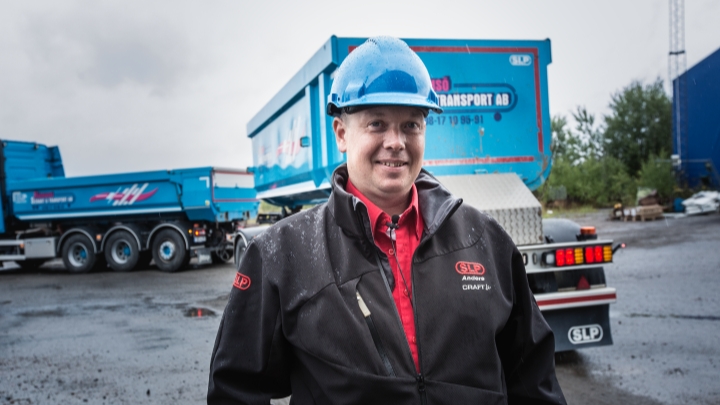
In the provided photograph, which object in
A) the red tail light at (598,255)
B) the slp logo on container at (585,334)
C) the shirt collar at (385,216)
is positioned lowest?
the slp logo on container at (585,334)

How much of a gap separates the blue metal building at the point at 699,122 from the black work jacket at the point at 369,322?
2903cm

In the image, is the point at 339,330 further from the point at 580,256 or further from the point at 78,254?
the point at 78,254

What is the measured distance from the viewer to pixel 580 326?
4355 millimetres

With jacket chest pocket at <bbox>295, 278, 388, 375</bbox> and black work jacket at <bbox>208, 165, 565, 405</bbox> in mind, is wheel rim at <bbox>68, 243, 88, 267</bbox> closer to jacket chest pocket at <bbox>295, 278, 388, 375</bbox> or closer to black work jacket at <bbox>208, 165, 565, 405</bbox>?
black work jacket at <bbox>208, 165, 565, 405</bbox>

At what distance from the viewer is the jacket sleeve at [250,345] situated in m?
1.45

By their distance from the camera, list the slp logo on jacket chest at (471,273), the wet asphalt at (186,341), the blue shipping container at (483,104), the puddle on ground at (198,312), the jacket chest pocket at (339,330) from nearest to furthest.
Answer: the jacket chest pocket at (339,330) < the slp logo on jacket chest at (471,273) < the wet asphalt at (186,341) < the blue shipping container at (483,104) < the puddle on ground at (198,312)

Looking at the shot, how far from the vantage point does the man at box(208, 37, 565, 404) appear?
1376 mm

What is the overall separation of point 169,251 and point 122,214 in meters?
1.87

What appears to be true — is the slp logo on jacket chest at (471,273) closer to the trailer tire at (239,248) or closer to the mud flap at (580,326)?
the mud flap at (580,326)

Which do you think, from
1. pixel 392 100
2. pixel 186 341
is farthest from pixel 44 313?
pixel 392 100

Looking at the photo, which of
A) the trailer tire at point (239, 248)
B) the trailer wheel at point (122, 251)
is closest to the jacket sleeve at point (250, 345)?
the trailer tire at point (239, 248)

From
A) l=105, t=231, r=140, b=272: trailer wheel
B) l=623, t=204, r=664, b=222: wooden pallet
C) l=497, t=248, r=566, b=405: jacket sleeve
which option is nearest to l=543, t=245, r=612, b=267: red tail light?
l=497, t=248, r=566, b=405: jacket sleeve

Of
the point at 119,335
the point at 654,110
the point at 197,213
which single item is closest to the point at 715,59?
the point at 654,110

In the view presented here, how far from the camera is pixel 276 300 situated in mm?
1464
